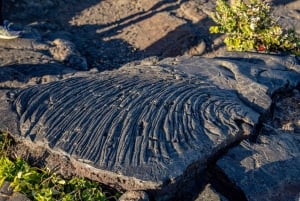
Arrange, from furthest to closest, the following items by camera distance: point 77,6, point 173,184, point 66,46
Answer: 1. point 77,6
2. point 66,46
3. point 173,184

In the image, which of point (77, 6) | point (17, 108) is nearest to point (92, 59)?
point (77, 6)

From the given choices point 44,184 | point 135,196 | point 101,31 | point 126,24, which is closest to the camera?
point 135,196

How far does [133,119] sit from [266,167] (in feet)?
3.28

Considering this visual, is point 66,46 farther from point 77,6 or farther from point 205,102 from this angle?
point 205,102

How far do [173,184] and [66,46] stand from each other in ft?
9.66

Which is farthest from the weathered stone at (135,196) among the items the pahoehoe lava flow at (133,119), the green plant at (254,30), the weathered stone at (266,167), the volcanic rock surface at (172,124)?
the green plant at (254,30)

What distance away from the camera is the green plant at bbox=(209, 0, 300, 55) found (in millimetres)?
5215

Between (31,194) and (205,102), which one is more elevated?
(205,102)

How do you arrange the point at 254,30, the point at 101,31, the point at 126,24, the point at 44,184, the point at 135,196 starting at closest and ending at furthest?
the point at 135,196 < the point at 44,184 < the point at 254,30 < the point at 101,31 < the point at 126,24

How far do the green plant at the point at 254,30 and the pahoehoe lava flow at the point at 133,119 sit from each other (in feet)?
4.52

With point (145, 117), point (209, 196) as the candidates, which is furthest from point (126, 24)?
point (209, 196)

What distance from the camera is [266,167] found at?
3.52 metres

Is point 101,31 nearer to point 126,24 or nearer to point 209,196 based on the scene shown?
point 126,24

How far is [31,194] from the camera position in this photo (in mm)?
3400
